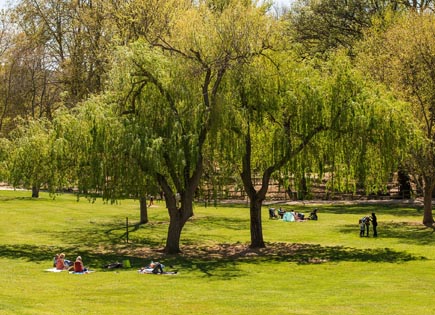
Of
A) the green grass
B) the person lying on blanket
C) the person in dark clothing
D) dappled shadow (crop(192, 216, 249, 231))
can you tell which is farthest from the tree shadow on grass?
the person in dark clothing

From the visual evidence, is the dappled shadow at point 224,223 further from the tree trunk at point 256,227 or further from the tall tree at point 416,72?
the tall tree at point 416,72

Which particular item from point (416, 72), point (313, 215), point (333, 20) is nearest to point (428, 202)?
point (313, 215)

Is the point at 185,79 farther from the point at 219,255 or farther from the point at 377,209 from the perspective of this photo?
the point at 377,209

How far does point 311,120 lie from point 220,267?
26.2 feet

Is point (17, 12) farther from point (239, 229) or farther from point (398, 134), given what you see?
point (398, 134)

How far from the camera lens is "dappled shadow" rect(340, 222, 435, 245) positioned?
3950 centimetres

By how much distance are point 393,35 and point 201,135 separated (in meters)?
19.8

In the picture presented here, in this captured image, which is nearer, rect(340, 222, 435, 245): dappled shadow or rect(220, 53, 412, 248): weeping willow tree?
rect(220, 53, 412, 248): weeping willow tree

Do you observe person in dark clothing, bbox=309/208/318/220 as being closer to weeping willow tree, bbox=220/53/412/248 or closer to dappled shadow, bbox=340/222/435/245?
dappled shadow, bbox=340/222/435/245

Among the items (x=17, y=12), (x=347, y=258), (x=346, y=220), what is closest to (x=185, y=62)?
(x=347, y=258)

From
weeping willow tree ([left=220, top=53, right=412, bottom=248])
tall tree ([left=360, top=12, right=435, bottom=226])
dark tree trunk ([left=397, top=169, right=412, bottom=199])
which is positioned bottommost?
dark tree trunk ([left=397, top=169, right=412, bottom=199])

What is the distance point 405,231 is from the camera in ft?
145

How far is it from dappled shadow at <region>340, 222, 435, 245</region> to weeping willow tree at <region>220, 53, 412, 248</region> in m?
6.42

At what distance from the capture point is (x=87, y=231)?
4456cm
